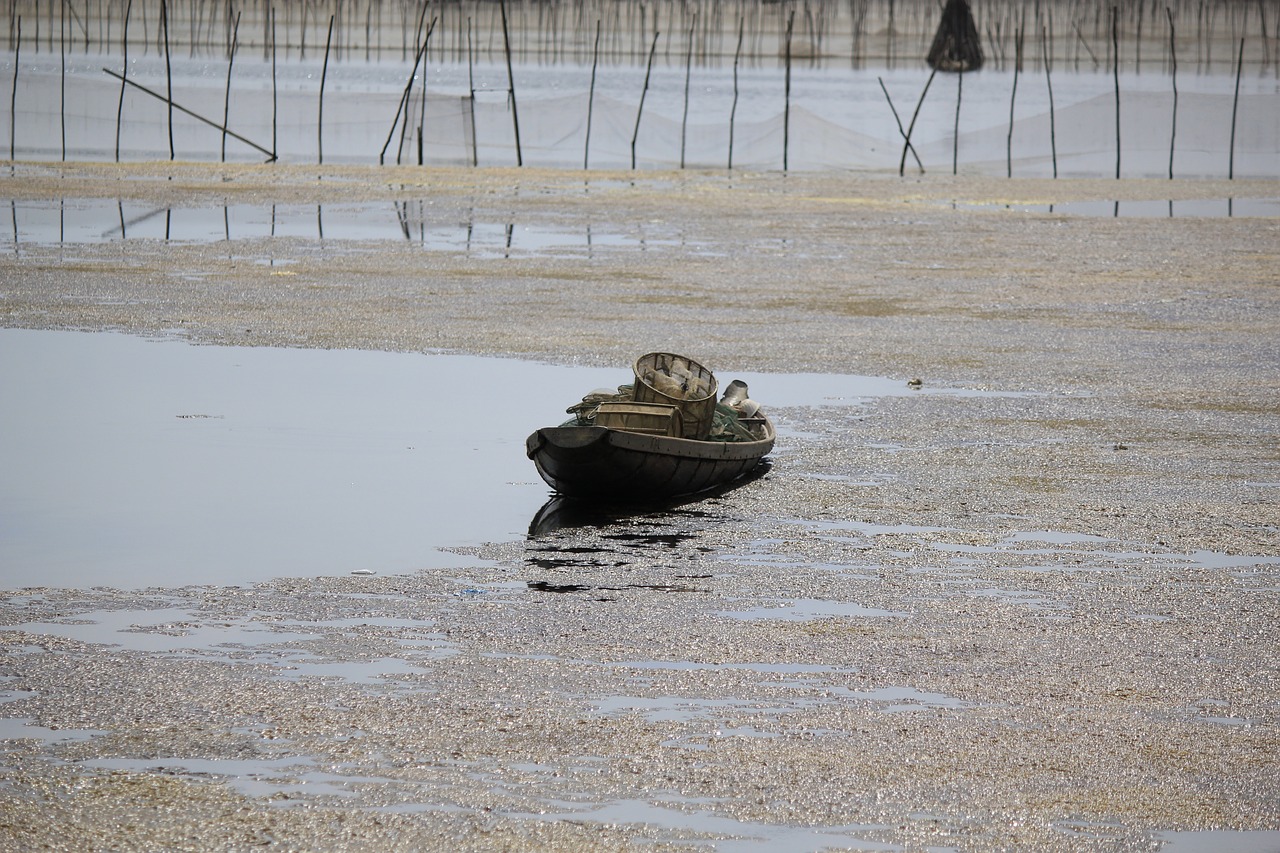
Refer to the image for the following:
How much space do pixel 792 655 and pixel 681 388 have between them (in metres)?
4.01

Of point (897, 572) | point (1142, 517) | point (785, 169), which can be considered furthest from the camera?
point (785, 169)

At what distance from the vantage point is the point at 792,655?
7.13 meters

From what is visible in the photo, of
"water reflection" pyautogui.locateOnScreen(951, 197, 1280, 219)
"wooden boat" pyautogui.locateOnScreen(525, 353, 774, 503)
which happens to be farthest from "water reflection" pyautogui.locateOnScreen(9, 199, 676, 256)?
"wooden boat" pyautogui.locateOnScreen(525, 353, 774, 503)

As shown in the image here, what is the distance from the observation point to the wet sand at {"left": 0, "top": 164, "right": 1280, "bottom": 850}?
18.0ft

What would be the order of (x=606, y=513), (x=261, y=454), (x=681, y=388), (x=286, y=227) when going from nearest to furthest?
(x=606, y=513)
(x=681, y=388)
(x=261, y=454)
(x=286, y=227)

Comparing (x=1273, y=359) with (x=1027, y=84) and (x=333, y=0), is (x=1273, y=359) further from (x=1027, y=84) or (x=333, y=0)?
(x=333, y=0)

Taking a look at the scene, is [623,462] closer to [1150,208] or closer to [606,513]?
[606,513]

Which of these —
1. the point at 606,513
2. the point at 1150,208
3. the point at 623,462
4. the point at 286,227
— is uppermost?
the point at 1150,208

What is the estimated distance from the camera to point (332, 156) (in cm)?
4328

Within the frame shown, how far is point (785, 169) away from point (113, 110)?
21.2m

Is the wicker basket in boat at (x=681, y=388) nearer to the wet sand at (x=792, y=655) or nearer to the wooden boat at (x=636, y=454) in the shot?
the wooden boat at (x=636, y=454)

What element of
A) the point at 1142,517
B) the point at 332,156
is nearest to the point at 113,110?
the point at 332,156

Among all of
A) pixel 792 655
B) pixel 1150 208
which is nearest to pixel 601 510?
pixel 792 655

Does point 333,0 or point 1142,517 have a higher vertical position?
point 333,0
